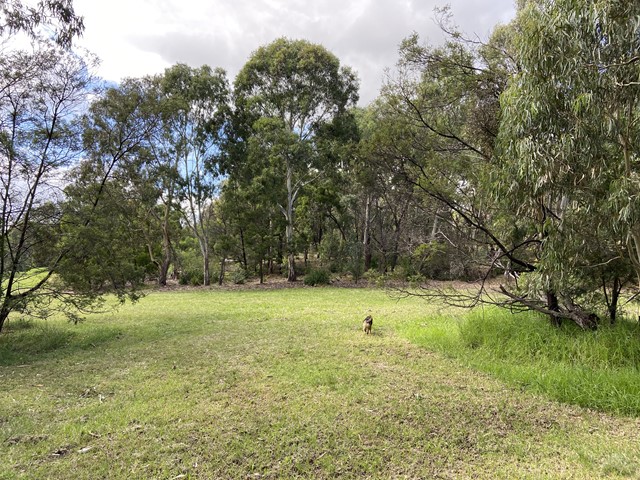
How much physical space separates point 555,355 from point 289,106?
54.1 ft

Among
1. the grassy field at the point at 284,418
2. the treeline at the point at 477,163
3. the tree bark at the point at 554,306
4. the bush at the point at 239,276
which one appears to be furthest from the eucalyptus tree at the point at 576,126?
the bush at the point at 239,276

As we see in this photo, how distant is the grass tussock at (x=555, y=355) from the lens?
3.97m

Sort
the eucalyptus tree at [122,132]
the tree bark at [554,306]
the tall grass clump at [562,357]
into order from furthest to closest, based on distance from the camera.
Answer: the eucalyptus tree at [122,132] → the tree bark at [554,306] → the tall grass clump at [562,357]

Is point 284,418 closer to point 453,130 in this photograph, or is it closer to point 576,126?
point 576,126

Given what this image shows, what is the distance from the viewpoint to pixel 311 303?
11.9 metres

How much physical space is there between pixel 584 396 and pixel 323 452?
9.52 ft

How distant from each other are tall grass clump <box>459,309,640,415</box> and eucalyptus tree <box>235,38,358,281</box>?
1335cm

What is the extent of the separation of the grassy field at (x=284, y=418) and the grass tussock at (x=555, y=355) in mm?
232

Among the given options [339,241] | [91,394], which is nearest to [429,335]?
[91,394]

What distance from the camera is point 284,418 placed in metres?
3.53

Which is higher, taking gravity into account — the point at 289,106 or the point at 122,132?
the point at 289,106

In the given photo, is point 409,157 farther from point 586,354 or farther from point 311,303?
point 311,303

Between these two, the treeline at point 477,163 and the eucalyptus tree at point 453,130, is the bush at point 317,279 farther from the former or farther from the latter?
the eucalyptus tree at point 453,130

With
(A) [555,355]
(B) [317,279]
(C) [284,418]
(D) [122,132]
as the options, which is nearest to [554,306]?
(A) [555,355]
